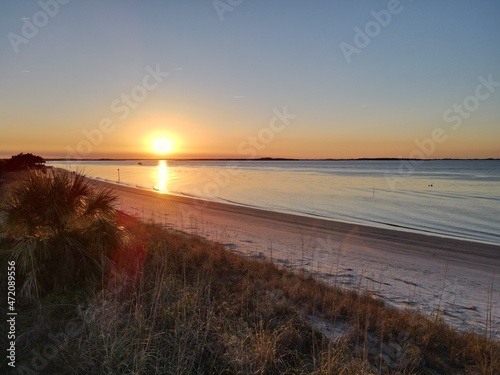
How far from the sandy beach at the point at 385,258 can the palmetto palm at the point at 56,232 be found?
196 centimetres

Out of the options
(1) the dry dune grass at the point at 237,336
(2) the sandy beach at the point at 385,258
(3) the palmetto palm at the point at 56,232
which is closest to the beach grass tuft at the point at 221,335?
(1) the dry dune grass at the point at 237,336

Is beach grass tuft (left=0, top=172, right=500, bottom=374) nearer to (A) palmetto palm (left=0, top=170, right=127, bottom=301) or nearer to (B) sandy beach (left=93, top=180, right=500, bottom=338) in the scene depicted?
(A) palmetto palm (left=0, top=170, right=127, bottom=301)

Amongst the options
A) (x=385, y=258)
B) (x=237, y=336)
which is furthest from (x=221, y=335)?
(x=385, y=258)

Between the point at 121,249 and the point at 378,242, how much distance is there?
40.8ft

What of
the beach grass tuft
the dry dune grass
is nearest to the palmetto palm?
the beach grass tuft

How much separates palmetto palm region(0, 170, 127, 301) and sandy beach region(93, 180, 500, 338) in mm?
1958

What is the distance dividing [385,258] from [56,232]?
11.0 metres

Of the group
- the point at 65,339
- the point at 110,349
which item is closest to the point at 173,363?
the point at 110,349

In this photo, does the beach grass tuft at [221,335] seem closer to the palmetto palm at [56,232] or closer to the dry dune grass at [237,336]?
the dry dune grass at [237,336]

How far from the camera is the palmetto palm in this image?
575 cm

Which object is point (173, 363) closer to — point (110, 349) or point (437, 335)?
point (110, 349)

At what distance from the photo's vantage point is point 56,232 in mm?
6168

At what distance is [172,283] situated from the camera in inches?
246

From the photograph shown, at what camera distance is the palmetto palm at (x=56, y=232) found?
18.9ft
